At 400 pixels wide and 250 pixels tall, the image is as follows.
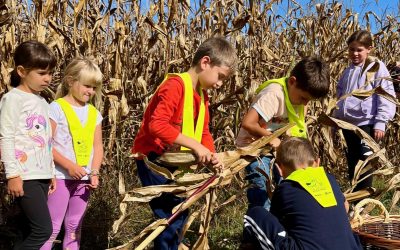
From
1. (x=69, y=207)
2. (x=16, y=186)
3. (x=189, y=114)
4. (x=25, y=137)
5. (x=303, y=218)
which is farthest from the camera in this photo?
(x=69, y=207)

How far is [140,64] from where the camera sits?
465cm

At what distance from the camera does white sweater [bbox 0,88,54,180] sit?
271 centimetres

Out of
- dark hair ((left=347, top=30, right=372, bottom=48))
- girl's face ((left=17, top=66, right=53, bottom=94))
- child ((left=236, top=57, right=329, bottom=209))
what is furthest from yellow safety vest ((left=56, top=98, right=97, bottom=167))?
dark hair ((left=347, top=30, right=372, bottom=48))

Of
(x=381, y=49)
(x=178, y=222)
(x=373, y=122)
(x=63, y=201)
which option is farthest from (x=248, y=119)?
(x=381, y=49)

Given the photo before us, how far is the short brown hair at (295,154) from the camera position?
273cm

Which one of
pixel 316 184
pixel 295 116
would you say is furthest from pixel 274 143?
pixel 316 184

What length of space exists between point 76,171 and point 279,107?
1178 mm

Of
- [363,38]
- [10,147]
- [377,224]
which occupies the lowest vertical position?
[377,224]

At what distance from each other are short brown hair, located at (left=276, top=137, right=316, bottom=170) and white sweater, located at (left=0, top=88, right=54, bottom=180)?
1.16m

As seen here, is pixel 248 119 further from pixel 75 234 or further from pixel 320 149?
pixel 320 149

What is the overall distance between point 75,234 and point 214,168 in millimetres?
937

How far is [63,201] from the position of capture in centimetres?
307

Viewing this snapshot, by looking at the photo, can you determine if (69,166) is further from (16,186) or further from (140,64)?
(140,64)

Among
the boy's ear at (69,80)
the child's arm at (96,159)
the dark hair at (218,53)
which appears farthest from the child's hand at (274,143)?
the boy's ear at (69,80)
